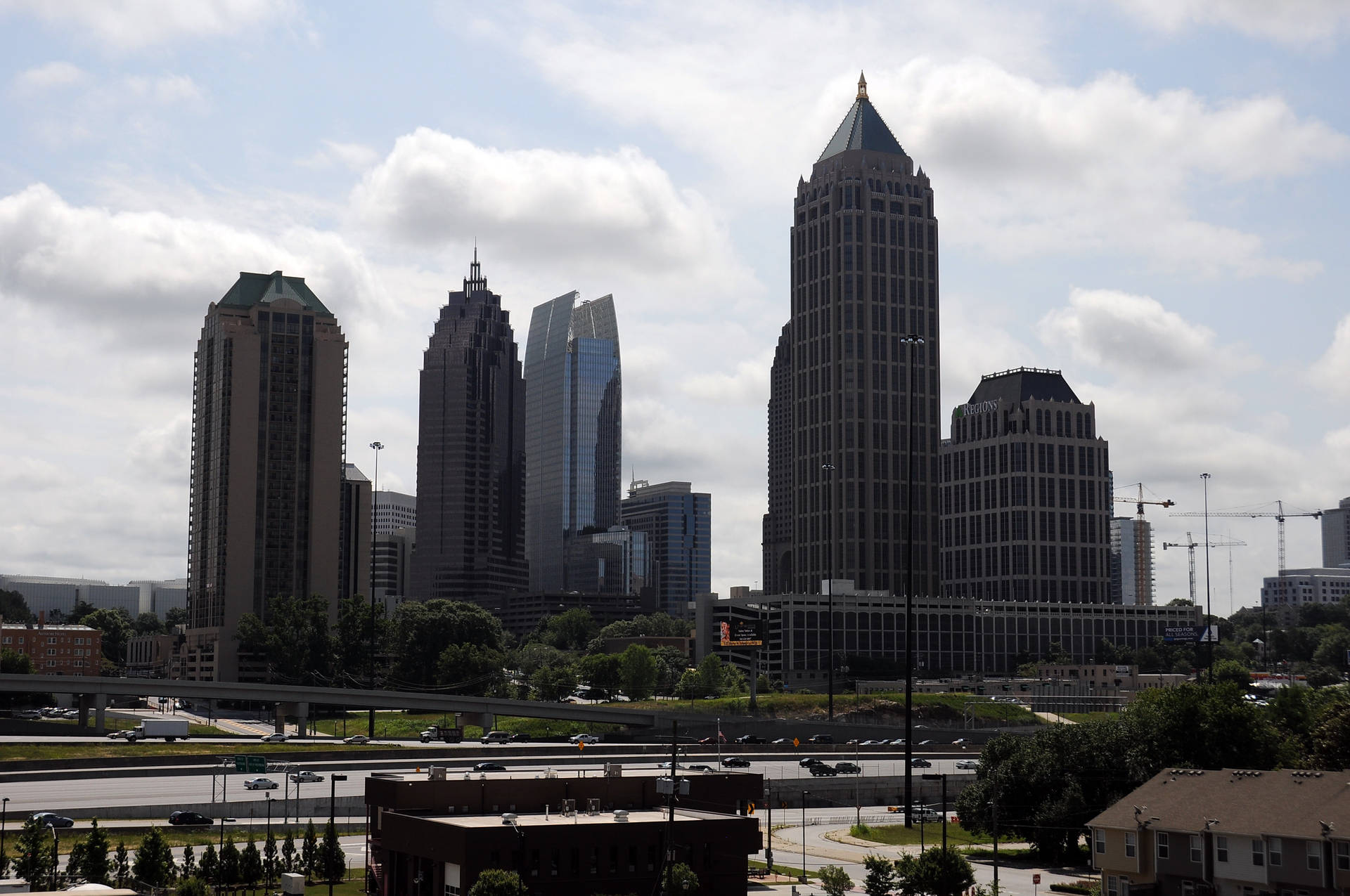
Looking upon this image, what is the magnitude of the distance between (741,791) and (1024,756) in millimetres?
27933

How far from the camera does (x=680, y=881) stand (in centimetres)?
8025

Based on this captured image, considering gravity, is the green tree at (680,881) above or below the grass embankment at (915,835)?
above

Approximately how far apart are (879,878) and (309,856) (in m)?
35.7

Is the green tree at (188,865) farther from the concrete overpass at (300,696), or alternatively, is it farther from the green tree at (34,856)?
the concrete overpass at (300,696)

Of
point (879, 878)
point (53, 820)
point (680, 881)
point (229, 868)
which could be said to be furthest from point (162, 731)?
point (879, 878)

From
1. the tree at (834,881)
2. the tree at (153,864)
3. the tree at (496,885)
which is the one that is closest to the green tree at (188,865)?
the tree at (153,864)

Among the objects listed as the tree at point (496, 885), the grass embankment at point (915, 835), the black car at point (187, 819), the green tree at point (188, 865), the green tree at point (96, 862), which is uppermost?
the tree at point (496, 885)

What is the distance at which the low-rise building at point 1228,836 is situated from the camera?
78.9m

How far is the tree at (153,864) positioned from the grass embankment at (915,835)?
52.8 metres

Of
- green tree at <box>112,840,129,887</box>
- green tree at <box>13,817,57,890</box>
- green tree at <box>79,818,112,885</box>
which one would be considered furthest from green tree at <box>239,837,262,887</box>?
green tree at <box>13,817,57,890</box>

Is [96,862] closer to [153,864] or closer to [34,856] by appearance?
[153,864]

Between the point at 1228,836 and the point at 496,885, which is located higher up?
the point at 1228,836

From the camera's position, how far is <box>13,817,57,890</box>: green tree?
254 feet

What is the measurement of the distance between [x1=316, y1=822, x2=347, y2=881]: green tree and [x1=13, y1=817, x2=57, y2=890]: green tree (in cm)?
1543
